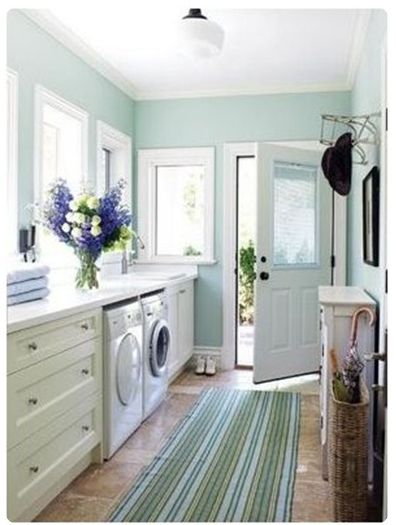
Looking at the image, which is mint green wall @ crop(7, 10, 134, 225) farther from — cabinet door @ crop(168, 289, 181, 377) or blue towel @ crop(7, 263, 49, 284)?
cabinet door @ crop(168, 289, 181, 377)

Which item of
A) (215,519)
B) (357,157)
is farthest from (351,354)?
(357,157)

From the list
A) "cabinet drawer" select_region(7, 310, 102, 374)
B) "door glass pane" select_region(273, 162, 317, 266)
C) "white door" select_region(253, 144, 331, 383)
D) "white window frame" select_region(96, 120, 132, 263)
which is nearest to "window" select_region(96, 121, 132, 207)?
"white window frame" select_region(96, 120, 132, 263)

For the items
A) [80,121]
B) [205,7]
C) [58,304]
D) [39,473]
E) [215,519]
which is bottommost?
[215,519]

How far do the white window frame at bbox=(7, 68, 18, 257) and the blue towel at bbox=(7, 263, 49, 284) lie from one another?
43 cm

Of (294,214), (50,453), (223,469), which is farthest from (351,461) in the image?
(294,214)

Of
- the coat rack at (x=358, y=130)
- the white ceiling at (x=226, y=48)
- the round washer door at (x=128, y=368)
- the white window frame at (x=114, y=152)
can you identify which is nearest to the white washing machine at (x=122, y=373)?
the round washer door at (x=128, y=368)

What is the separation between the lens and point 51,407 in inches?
90.3

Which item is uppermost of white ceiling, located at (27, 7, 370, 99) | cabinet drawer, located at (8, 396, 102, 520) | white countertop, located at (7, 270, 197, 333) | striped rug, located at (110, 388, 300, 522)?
white ceiling, located at (27, 7, 370, 99)

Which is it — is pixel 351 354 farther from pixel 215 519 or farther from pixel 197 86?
pixel 197 86

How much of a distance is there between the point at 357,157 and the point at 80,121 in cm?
212

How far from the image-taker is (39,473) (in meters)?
2.21

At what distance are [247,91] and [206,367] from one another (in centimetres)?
262

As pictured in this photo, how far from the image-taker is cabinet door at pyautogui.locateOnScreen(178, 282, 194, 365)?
4.67m

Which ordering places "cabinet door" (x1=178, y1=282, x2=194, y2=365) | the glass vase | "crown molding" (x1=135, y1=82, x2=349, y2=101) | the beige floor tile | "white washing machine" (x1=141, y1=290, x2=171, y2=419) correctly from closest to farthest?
1. the beige floor tile
2. the glass vase
3. "white washing machine" (x1=141, y1=290, x2=171, y2=419)
4. "cabinet door" (x1=178, y1=282, x2=194, y2=365)
5. "crown molding" (x1=135, y1=82, x2=349, y2=101)
